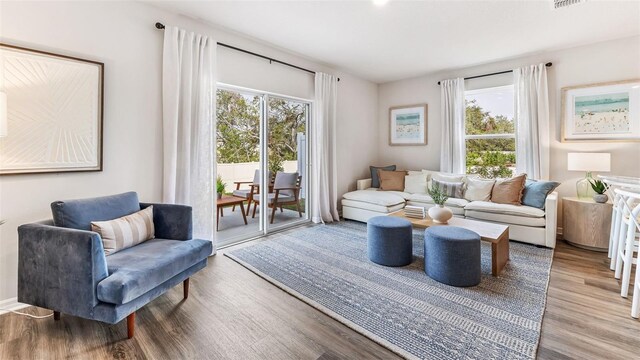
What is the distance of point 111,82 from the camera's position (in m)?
2.54

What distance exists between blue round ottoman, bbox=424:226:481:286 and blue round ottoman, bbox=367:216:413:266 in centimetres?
38

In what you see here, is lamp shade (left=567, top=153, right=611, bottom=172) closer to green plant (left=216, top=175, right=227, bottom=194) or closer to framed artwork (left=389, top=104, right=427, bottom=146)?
framed artwork (left=389, top=104, right=427, bottom=146)

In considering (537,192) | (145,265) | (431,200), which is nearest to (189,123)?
(145,265)

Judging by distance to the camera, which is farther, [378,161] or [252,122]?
[378,161]

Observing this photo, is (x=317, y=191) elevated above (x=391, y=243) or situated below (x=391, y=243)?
above

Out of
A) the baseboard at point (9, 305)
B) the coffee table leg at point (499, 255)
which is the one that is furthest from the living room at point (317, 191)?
the coffee table leg at point (499, 255)

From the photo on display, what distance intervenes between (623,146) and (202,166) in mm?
5163

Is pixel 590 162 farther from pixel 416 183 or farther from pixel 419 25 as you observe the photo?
pixel 419 25

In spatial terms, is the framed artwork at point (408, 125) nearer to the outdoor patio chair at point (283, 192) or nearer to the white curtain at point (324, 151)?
the white curtain at point (324, 151)

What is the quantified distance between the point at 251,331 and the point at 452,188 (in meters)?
3.58

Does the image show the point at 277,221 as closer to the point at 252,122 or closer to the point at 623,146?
the point at 252,122

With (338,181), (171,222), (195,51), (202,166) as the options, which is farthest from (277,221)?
(195,51)

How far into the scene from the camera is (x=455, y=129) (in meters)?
4.72

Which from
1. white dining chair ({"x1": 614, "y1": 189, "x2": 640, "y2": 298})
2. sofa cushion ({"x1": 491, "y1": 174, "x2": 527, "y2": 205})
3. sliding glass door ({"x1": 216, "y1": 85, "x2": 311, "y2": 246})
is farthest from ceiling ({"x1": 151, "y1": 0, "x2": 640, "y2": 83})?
white dining chair ({"x1": 614, "y1": 189, "x2": 640, "y2": 298})
